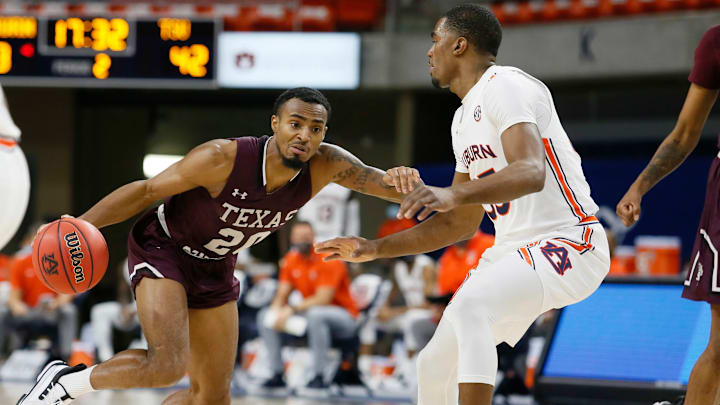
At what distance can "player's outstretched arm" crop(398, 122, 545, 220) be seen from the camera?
304 cm

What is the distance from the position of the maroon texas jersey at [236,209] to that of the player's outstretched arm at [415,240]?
750 millimetres

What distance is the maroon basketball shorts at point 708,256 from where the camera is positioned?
3.60 metres

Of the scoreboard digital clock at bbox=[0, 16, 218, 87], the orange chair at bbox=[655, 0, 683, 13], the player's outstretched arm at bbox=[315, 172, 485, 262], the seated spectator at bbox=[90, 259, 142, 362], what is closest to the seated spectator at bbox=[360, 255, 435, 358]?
the seated spectator at bbox=[90, 259, 142, 362]

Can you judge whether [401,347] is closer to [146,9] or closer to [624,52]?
A: [624,52]

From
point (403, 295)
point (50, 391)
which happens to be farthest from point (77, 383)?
point (403, 295)

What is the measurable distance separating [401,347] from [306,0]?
6.35 metres

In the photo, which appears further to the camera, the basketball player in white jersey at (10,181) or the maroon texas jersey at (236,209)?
the maroon texas jersey at (236,209)

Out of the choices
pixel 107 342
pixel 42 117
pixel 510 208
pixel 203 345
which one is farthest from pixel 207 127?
pixel 510 208

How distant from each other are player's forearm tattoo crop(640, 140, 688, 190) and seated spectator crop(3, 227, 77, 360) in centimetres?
753

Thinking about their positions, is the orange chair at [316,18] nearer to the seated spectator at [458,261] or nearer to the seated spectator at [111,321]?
the seated spectator at [111,321]

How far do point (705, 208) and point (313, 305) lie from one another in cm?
565

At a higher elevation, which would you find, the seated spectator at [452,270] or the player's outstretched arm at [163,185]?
the player's outstretched arm at [163,185]

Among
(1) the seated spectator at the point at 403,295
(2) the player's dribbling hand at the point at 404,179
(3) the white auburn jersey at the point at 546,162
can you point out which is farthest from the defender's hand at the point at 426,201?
(1) the seated spectator at the point at 403,295

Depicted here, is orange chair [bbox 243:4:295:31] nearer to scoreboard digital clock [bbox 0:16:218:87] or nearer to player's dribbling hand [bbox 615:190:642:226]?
scoreboard digital clock [bbox 0:16:218:87]
